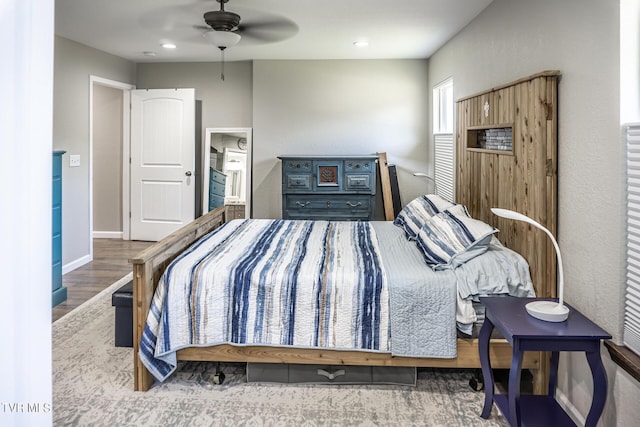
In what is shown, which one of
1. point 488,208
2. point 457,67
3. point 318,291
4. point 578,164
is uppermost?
point 457,67

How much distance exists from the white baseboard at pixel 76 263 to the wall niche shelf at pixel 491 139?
4008mm

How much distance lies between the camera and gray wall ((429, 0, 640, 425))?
197 cm

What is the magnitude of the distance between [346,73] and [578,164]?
411 centimetres

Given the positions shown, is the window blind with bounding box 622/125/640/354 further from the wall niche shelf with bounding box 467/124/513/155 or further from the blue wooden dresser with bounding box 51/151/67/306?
the blue wooden dresser with bounding box 51/151/67/306

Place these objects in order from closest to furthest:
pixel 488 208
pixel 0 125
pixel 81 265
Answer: pixel 0 125, pixel 488 208, pixel 81 265

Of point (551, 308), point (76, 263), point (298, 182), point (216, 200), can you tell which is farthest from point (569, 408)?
point (216, 200)

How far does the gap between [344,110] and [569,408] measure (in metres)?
4.40

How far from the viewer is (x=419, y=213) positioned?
3.75 m

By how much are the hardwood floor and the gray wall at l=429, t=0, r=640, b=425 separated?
11.1ft

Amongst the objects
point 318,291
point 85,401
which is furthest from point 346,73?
point 85,401

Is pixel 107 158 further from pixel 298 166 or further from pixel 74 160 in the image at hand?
pixel 298 166

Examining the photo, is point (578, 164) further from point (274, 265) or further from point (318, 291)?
point (274, 265)

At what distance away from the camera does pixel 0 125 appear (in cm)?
73

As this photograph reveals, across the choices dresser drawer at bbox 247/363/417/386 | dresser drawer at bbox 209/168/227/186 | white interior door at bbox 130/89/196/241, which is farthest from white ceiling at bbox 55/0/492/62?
dresser drawer at bbox 247/363/417/386
